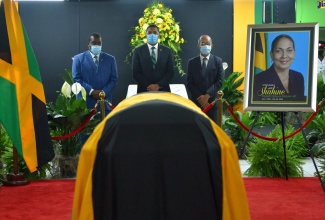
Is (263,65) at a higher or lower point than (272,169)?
higher

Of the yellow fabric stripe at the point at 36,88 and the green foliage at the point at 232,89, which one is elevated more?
the yellow fabric stripe at the point at 36,88

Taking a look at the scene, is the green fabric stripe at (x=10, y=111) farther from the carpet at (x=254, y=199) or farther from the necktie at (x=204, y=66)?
the necktie at (x=204, y=66)

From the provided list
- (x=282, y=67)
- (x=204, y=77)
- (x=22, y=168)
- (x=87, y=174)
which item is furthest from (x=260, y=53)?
(x=87, y=174)

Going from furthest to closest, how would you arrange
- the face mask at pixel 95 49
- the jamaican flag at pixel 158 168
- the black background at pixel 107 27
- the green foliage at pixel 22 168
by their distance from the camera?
the black background at pixel 107 27 → the face mask at pixel 95 49 → the green foliage at pixel 22 168 → the jamaican flag at pixel 158 168

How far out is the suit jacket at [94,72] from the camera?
787 centimetres

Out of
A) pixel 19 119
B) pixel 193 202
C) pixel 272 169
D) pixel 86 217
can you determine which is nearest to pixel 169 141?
pixel 193 202

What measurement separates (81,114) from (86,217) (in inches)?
192

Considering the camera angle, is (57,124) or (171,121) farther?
(57,124)

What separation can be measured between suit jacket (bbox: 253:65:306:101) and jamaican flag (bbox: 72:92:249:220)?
13.1 ft

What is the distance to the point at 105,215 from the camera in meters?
2.19

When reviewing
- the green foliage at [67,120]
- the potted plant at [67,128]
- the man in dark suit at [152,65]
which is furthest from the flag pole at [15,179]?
the man in dark suit at [152,65]

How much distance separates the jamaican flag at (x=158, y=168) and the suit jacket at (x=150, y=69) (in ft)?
18.0

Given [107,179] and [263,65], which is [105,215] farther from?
[263,65]

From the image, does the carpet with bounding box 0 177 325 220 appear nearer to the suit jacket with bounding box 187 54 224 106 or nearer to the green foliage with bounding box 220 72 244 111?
the suit jacket with bounding box 187 54 224 106
